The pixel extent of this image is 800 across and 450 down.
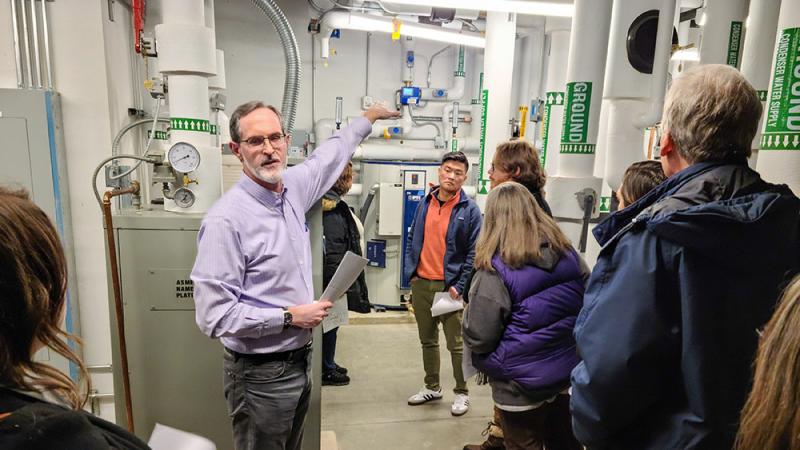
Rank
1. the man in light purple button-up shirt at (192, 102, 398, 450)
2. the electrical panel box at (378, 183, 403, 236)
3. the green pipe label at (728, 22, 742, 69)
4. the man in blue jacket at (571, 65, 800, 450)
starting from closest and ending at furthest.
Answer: the man in blue jacket at (571, 65, 800, 450)
the man in light purple button-up shirt at (192, 102, 398, 450)
the green pipe label at (728, 22, 742, 69)
the electrical panel box at (378, 183, 403, 236)

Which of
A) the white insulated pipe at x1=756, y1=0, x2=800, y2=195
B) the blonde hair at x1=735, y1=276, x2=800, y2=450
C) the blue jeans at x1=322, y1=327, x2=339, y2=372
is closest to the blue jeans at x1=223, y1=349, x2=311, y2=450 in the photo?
the blonde hair at x1=735, y1=276, x2=800, y2=450

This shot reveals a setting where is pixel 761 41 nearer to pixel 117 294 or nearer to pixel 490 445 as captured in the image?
pixel 490 445

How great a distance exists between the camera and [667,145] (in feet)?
3.27

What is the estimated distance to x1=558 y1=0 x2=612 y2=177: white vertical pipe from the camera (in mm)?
1894

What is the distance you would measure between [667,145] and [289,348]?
3.91ft

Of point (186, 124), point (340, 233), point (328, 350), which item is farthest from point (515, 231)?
point (328, 350)

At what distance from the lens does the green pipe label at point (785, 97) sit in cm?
116

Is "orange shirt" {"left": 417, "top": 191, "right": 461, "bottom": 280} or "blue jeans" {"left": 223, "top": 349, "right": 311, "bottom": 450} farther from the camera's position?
"orange shirt" {"left": 417, "top": 191, "right": 461, "bottom": 280}

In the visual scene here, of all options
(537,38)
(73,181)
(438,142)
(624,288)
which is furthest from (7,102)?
(537,38)

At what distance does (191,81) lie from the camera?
6.08 feet

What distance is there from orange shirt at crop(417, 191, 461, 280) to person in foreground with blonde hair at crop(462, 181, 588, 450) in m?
1.16

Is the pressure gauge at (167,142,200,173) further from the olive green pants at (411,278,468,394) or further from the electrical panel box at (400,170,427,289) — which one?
the electrical panel box at (400,170,427,289)

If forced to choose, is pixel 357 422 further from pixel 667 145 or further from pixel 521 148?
pixel 667 145

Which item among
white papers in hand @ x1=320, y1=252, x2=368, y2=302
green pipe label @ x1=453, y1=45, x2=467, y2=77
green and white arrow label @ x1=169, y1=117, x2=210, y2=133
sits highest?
green pipe label @ x1=453, y1=45, x2=467, y2=77
